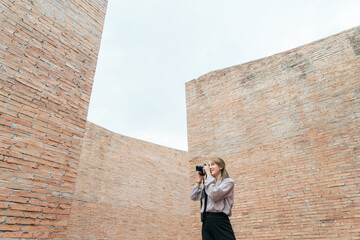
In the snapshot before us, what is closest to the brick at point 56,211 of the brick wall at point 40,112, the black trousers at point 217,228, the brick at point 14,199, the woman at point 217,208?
the brick wall at point 40,112

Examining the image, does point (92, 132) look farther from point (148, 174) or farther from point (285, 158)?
point (285, 158)

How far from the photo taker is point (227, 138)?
7875mm

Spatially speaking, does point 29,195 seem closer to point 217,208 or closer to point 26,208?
point 26,208

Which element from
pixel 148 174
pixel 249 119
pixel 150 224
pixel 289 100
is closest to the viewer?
pixel 289 100

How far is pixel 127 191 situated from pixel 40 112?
946 centimetres

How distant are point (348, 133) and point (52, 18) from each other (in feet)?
21.7

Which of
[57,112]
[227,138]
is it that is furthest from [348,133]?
[57,112]

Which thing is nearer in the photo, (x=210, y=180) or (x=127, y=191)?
(x=210, y=180)

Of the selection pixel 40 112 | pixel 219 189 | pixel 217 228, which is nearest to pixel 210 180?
pixel 219 189

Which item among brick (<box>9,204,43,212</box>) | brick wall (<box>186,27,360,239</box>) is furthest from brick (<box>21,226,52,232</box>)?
brick wall (<box>186,27,360,239</box>)

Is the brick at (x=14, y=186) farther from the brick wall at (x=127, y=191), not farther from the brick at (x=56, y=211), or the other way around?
the brick wall at (x=127, y=191)

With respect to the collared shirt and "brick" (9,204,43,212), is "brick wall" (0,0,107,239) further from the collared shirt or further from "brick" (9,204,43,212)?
the collared shirt

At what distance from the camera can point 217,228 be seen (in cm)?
247

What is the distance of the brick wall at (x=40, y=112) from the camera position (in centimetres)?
328
